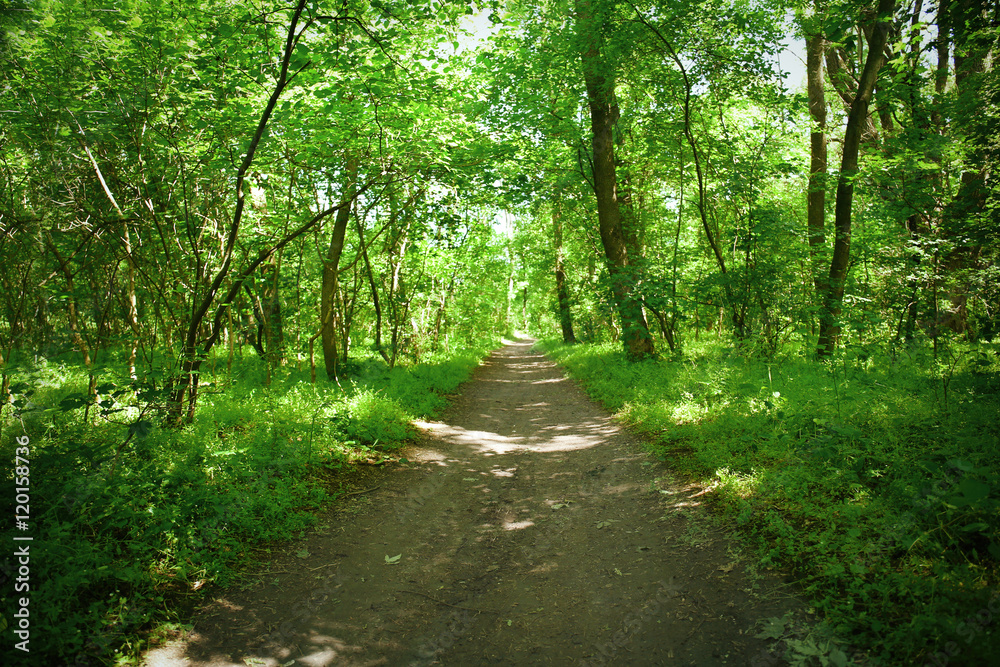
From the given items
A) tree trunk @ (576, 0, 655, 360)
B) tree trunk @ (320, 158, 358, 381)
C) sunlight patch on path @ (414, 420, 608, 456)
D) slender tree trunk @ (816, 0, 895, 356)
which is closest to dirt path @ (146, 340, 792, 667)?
sunlight patch on path @ (414, 420, 608, 456)

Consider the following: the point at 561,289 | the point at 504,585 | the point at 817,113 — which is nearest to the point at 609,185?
the point at 817,113

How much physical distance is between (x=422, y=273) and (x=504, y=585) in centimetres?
1023

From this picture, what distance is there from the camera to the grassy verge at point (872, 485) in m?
2.43

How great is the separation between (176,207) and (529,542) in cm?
665

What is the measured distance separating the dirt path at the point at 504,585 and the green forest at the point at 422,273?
0.37 meters

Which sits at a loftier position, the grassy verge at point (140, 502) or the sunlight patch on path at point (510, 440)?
the grassy verge at point (140, 502)

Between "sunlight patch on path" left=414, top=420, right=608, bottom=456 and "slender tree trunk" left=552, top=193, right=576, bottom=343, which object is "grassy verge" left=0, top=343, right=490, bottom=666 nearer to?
"sunlight patch on path" left=414, top=420, right=608, bottom=456

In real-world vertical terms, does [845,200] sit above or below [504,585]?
above

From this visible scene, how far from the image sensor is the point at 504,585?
359 centimetres

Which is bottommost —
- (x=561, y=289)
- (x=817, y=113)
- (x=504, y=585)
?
(x=504, y=585)

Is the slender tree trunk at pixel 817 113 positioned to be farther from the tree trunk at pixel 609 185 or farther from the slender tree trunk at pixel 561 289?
the slender tree trunk at pixel 561 289

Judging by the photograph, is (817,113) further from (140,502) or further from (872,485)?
(140,502)

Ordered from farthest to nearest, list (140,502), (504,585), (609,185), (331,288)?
(609,185) < (331,288) < (504,585) < (140,502)

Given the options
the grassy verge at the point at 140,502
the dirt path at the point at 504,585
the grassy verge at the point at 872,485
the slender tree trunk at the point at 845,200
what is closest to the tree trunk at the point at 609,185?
the slender tree trunk at the point at 845,200
